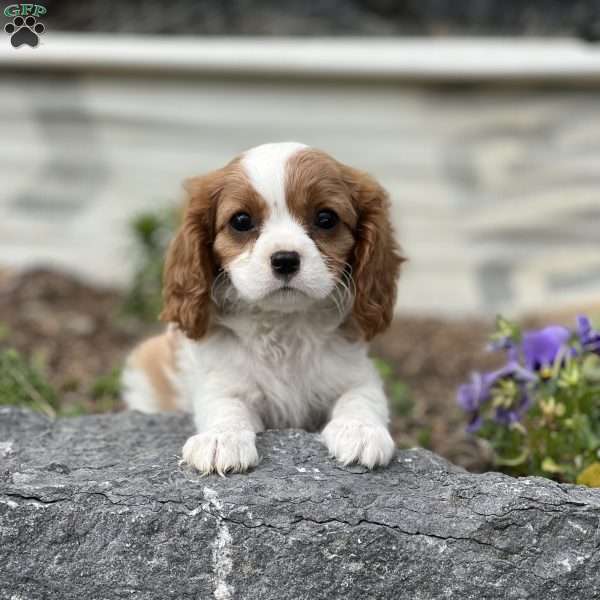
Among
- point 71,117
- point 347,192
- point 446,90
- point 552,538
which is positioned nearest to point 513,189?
point 446,90

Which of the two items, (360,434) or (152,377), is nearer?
(360,434)

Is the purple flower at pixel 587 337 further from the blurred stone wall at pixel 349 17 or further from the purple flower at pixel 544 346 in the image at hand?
the blurred stone wall at pixel 349 17

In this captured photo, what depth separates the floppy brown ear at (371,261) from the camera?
12.1 feet

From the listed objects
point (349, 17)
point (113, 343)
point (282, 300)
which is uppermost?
point (349, 17)

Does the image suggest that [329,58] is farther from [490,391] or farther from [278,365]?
[278,365]

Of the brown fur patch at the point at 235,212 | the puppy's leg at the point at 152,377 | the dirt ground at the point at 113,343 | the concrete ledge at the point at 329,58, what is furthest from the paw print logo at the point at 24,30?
the brown fur patch at the point at 235,212

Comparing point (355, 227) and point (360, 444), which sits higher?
point (355, 227)

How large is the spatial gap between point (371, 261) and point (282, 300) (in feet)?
1.47

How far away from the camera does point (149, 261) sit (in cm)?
720

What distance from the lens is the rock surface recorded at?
9.93 ft

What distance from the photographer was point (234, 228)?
359 cm

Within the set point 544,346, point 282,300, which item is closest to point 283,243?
point 282,300

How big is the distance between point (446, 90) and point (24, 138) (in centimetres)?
364

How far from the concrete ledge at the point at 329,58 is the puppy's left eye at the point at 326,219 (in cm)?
397
